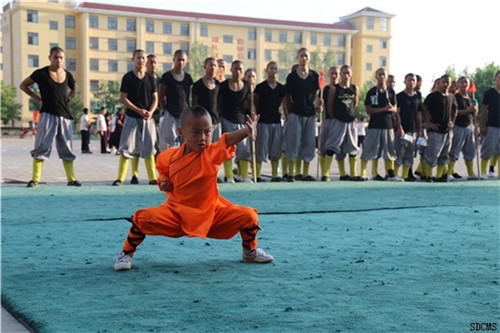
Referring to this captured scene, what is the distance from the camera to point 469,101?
1163cm

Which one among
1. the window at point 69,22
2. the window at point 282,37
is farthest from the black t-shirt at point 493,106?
the window at point 282,37

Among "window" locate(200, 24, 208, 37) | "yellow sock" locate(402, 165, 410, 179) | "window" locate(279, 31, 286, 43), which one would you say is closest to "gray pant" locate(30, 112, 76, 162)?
"yellow sock" locate(402, 165, 410, 179)

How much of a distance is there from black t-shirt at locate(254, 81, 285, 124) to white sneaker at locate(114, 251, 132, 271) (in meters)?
6.68

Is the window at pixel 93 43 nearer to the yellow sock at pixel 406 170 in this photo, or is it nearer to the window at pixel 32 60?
the window at pixel 32 60

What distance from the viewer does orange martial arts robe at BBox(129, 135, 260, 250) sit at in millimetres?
3930

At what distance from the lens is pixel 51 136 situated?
28.2 ft

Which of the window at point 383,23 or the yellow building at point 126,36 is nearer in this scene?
the yellow building at point 126,36

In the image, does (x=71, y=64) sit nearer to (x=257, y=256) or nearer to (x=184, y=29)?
(x=184, y=29)

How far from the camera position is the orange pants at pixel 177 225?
153 inches

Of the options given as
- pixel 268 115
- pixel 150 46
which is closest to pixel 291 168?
pixel 268 115

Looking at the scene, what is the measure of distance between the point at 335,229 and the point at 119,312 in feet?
9.19

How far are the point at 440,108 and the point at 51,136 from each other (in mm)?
6494

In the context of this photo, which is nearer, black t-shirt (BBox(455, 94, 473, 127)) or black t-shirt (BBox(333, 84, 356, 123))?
black t-shirt (BBox(333, 84, 356, 123))

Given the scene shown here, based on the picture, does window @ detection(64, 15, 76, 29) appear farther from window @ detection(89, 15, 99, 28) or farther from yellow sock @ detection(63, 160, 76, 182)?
yellow sock @ detection(63, 160, 76, 182)
